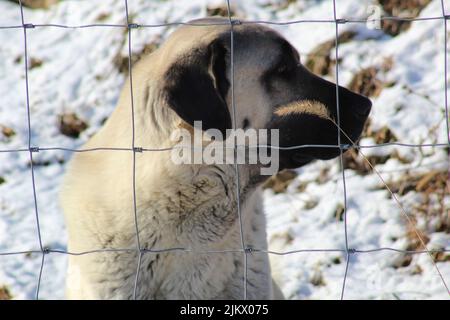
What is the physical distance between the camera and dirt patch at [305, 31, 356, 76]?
5.73m

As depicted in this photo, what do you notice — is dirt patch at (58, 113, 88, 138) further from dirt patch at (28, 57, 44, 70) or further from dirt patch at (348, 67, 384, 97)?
dirt patch at (348, 67, 384, 97)

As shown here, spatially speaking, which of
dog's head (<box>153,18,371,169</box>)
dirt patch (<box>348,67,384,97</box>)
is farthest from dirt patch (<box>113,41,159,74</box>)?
dog's head (<box>153,18,371,169</box>)

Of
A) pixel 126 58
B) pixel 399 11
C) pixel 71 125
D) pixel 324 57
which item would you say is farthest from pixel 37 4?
pixel 399 11

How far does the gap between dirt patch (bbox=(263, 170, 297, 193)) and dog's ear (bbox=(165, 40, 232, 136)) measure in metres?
2.42

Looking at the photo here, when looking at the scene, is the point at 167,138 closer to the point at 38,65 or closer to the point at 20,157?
the point at 20,157

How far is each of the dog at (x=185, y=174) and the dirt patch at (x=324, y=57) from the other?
264 centimetres

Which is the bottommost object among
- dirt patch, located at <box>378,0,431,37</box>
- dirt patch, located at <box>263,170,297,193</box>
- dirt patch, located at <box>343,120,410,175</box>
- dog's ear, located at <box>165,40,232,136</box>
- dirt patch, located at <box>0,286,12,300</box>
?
dirt patch, located at <box>0,286,12,300</box>

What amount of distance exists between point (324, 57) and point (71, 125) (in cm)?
207

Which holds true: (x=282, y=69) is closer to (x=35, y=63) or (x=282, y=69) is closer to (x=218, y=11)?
(x=218, y=11)

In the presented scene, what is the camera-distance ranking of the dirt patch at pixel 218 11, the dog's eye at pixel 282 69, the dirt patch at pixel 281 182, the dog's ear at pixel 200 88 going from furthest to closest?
the dirt patch at pixel 218 11, the dirt patch at pixel 281 182, the dog's eye at pixel 282 69, the dog's ear at pixel 200 88

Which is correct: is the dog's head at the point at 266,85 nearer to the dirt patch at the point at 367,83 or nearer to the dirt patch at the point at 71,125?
the dirt patch at the point at 367,83

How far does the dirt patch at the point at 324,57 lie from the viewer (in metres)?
5.73
